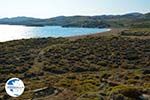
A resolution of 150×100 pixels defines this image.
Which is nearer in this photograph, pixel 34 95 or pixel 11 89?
pixel 11 89

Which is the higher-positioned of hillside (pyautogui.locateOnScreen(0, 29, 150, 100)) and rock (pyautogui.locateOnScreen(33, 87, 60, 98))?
rock (pyautogui.locateOnScreen(33, 87, 60, 98))

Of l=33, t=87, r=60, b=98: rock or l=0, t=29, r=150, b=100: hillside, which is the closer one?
l=0, t=29, r=150, b=100: hillside

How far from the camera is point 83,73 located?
159 feet

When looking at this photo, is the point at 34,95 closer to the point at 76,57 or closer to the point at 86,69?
the point at 86,69

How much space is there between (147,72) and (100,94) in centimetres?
1969

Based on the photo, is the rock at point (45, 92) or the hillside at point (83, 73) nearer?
the hillside at point (83, 73)

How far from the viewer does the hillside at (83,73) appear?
2583cm

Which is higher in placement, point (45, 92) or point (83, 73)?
point (45, 92)

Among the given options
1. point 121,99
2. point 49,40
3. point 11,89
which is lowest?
point 49,40

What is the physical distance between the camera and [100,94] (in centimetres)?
2458

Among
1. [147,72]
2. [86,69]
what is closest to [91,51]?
[86,69]

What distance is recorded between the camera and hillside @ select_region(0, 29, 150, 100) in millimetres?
25828

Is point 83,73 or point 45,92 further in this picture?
point 83,73

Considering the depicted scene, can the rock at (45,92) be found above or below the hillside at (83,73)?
above
